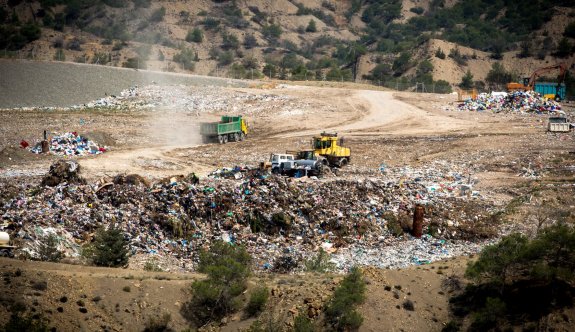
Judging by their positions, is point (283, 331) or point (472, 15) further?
point (472, 15)

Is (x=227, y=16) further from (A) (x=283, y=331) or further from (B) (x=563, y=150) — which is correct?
(A) (x=283, y=331)

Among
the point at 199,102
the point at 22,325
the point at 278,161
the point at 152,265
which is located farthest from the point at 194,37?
the point at 22,325

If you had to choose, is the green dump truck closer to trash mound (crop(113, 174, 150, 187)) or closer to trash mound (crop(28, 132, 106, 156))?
trash mound (crop(28, 132, 106, 156))

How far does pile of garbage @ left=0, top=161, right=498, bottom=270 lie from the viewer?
21.3 metres

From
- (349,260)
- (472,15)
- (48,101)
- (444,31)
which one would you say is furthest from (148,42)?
(349,260)

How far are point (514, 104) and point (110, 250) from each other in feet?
117

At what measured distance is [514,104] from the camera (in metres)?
47.1

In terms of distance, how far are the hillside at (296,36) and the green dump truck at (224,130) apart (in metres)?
30.1

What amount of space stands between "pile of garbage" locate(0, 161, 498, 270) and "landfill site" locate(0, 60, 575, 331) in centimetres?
6

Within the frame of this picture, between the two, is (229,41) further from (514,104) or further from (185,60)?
(514,104)

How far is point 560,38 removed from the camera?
9081 centimetres

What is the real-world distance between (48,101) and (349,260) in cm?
3627

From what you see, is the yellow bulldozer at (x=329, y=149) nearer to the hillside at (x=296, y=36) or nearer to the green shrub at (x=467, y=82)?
the hillside at (x=296, y=36)

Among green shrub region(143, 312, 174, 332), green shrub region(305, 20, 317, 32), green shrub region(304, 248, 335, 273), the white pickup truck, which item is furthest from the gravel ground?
green shrub region(305, 20, 317, 32)
